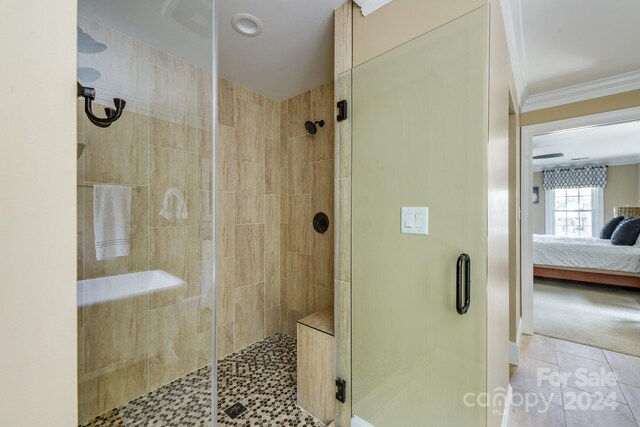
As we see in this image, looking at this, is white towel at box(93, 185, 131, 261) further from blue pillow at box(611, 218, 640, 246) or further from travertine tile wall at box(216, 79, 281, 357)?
blue pillow at box(611, 218, 640, 246)

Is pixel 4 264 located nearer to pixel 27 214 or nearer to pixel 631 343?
pixel 27 214

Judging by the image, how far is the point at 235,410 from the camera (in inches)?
66.9

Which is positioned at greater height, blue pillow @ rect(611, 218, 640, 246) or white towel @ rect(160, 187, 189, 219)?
white towel @ rect(160, 187, 189, 219)

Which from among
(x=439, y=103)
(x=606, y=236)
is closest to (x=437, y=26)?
(x=439, y=103)

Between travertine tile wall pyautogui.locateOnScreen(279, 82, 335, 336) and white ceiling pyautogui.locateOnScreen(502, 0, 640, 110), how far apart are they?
1.46m

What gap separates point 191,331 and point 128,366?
0.43 meters

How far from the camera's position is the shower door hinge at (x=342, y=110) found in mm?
1511

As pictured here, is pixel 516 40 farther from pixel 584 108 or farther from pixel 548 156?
pixel 548 156

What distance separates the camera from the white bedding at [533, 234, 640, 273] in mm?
4047

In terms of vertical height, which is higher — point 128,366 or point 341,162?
point 341,162

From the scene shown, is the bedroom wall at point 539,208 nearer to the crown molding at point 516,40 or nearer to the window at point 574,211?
the window at point 574,211

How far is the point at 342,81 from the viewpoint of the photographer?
5.01 ft

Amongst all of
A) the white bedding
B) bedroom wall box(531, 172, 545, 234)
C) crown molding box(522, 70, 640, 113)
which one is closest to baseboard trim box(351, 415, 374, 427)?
crown molding box(522, 70, 640, 113)

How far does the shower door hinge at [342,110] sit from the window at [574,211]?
8.59 meters
